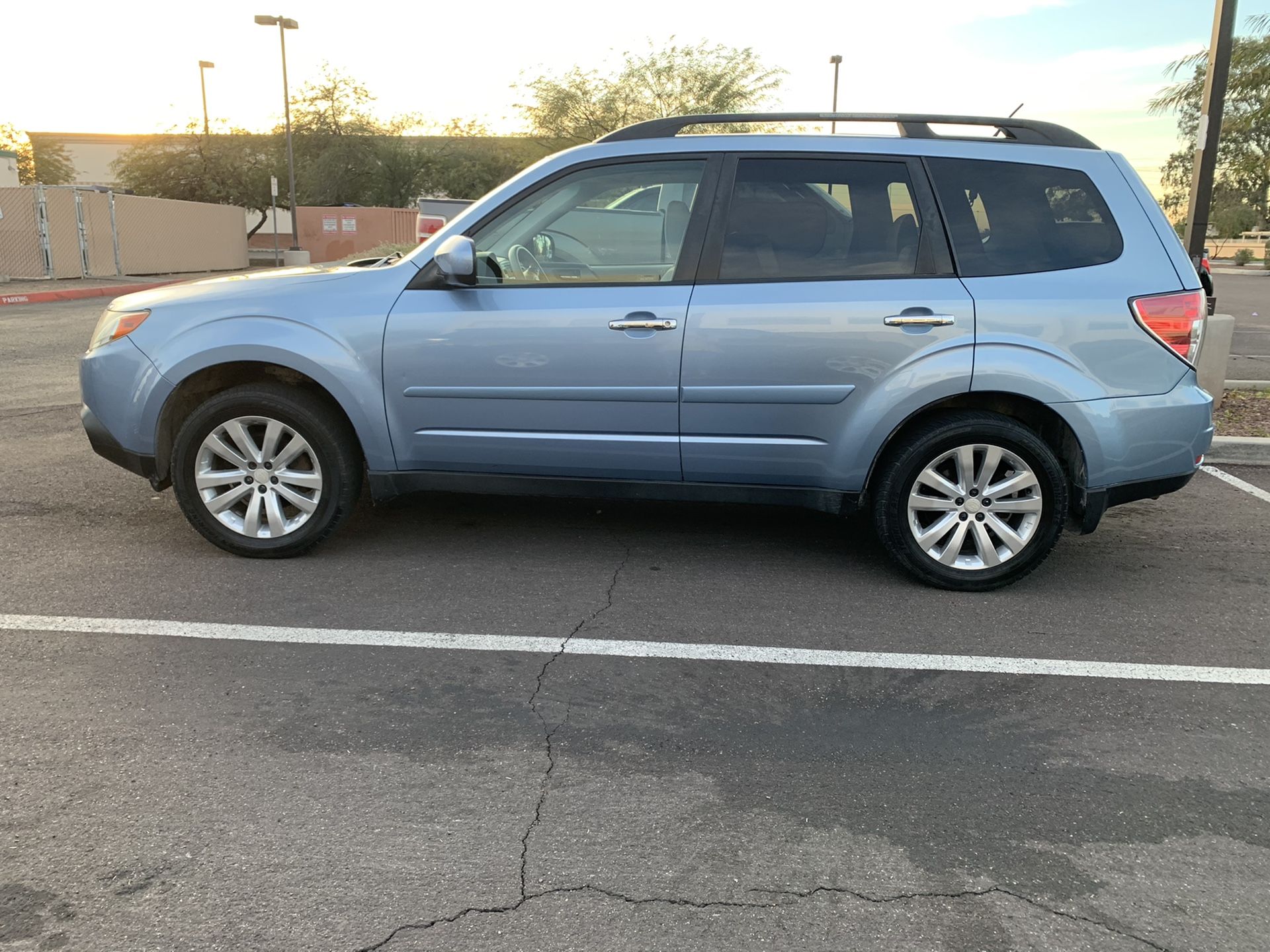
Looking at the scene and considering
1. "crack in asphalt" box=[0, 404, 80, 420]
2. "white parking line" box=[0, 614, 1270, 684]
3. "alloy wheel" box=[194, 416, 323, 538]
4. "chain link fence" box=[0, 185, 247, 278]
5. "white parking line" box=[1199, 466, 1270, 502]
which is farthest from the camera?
"chain link fence" box=[0, 185, 247, 278]

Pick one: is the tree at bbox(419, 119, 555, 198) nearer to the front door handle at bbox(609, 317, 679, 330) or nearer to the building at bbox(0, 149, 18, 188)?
the building at bbox(0, 149, 18, 188)

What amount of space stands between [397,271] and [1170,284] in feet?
11.0

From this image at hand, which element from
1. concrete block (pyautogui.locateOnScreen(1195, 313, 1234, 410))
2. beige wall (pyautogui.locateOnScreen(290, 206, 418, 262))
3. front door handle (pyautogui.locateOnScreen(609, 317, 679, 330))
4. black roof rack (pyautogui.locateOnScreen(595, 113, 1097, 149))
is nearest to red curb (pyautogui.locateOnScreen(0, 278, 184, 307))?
beige wall (pyautogui.locateOnScreen(290, 206, 418, 262))

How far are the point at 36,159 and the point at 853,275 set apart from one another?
6354 cm

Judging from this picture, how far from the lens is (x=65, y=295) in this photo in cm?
1969

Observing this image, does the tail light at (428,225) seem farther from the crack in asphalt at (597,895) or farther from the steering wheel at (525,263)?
the crack in asphalt at (597,895)

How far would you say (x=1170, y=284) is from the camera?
4.30 m

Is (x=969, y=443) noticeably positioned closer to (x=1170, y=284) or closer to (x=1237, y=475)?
(x=1170, y=284)

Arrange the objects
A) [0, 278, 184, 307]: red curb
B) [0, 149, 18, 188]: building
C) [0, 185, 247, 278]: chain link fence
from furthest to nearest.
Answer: [0, 149, 18, 188]: building → [0, 185, 247, 278]: chain link fence → [0, 278, 184, 307]: red curb

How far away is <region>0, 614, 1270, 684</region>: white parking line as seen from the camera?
377cm

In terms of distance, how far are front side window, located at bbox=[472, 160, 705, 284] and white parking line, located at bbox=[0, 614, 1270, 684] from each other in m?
1.63

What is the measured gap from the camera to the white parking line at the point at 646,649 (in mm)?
3770

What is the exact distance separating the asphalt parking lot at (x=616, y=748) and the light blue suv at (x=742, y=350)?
0.47 m

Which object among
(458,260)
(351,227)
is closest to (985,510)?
(458,260)
